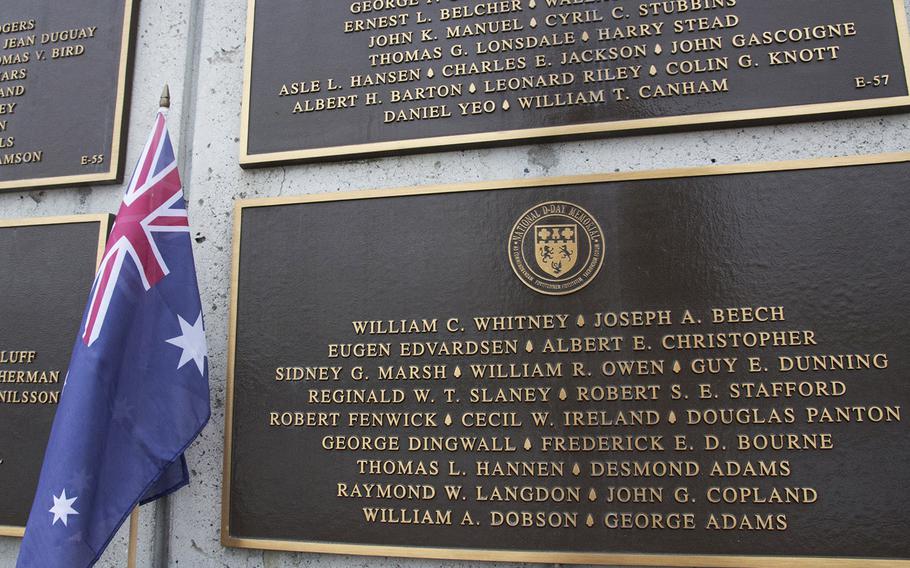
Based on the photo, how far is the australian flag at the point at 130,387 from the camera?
8.19 feet

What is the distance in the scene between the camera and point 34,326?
332 cm

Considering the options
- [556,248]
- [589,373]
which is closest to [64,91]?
[556,248]

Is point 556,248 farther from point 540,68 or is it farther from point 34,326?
point 34,326

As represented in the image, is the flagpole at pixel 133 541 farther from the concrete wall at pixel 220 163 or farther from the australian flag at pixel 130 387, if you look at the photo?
the australian flag at pixel 130 387

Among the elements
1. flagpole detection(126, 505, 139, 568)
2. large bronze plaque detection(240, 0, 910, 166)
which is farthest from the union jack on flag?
flagpole detection(126, 505, 139, 568)

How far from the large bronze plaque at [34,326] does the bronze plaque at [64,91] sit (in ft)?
1.03

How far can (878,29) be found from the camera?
9.50 feet

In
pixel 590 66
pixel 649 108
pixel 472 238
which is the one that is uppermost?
pixel 590 66

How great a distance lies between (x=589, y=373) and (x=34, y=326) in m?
2.95

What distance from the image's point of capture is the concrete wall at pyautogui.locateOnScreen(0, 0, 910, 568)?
2.90 meters

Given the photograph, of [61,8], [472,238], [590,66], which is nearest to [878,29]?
[590,66]

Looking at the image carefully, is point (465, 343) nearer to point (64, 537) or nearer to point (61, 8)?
point (64, 537)

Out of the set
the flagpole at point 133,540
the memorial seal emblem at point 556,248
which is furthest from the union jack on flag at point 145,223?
the memorial seal emblem at point 556,248

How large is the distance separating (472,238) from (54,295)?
7.58 ft
